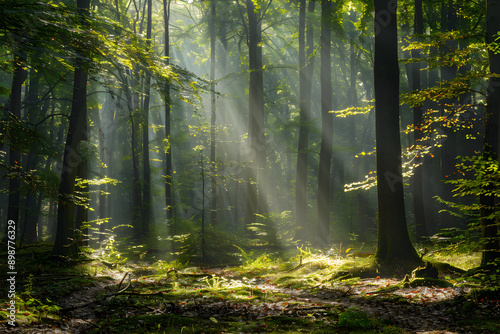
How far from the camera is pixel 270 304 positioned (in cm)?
535

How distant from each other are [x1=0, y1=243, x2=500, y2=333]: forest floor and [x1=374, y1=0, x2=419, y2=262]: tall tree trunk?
1.96 ft

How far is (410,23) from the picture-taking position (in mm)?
14828

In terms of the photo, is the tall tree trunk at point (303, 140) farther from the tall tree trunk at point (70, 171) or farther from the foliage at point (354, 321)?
the foliage at point (354, 321)

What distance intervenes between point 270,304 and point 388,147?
4452mm

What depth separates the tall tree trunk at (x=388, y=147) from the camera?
7.16 metres

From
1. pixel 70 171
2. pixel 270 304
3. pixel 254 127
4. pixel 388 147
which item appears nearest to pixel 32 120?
pixel 70 171

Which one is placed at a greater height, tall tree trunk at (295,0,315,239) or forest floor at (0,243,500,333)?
tall tree trunk at (295,0,315,239)

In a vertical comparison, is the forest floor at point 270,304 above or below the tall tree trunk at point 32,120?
below

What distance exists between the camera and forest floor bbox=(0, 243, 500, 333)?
4027 mm

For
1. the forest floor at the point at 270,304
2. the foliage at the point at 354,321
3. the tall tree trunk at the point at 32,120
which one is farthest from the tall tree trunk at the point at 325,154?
the tall tree trunk at the point at 32,120

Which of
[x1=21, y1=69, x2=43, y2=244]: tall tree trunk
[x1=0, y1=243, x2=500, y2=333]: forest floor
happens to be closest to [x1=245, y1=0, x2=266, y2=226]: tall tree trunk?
[x1=0, y1=243, x2=500, y2=333]: forest floor

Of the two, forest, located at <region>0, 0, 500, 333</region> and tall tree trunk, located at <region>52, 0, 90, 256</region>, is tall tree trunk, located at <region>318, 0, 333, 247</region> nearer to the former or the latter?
forest, located at <region>0, 0, 500, 333</region>

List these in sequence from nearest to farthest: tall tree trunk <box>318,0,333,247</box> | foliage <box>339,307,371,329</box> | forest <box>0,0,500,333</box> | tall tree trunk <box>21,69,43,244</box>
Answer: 1. foliage <box>339,307,371,329</box>
2. forest <box>0,0,500,333</box>
3. tall tree trunk <box>318,0,333,247</box>
4. tall tree trunk <box>21,69,43,244</box>

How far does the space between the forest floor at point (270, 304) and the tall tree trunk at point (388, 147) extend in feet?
1.96
